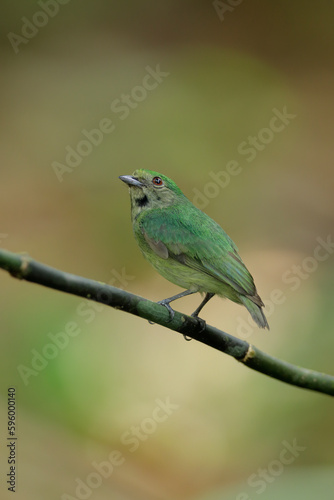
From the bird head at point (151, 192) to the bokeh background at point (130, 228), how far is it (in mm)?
1852

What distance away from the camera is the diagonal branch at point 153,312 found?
4.69 ft

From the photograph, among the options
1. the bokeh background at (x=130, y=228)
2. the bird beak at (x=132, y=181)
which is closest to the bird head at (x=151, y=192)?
the bird beak at (x=132, y=181)

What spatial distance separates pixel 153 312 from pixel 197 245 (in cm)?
97

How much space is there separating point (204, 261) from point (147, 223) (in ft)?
1.13

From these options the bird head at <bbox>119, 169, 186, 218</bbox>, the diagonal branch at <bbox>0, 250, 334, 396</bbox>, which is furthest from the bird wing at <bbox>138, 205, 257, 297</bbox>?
the diagonal branch at <bbox>0, 250, 334, 396</bbox>

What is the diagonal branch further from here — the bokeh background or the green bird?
the bokeh background

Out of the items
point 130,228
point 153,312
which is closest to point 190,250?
point 153,312

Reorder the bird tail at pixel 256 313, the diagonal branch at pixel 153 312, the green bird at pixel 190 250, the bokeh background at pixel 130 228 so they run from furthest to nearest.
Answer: the bokeh background at pixel 130 228 → the green bird at pixel 190 250 → the bird tail at pixel 256 313 → the diagonal branch at pixel 153 312

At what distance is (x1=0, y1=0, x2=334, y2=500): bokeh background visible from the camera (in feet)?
15.4

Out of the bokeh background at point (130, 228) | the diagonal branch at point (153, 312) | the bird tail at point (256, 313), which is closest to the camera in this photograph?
the diagonal branch at point (153, 312)

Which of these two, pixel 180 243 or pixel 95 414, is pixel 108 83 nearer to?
pixel 95 414

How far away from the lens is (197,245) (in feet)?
8.65

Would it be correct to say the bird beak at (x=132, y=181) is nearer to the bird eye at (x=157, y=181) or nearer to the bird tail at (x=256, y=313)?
the bird eye at (x=157, y=181)

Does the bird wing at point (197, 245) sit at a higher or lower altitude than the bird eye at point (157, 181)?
lower
